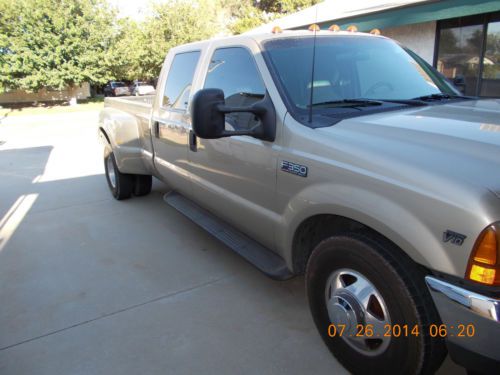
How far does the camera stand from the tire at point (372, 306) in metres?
1.89

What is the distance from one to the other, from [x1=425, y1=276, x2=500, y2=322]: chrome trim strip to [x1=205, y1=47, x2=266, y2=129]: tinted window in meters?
1.56

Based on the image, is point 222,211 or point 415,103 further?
point 222,211

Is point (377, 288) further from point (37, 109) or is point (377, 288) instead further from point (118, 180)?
point (37, 109)

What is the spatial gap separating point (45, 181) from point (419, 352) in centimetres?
687

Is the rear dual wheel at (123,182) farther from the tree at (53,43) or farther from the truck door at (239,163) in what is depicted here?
the tree at (53,43)

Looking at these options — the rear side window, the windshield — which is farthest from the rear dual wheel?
the windshield

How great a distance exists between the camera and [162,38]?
79.3 ft

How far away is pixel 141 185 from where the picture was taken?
231 inches

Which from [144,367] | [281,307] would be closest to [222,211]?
[281,307]

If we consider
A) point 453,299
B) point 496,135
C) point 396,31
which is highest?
point 396,31

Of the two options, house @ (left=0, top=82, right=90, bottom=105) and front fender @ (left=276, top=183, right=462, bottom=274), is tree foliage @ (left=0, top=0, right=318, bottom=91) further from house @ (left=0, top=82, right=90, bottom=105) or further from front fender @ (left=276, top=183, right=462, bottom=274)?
front fender @ (left=276, top=183, right=462, bottom=274)

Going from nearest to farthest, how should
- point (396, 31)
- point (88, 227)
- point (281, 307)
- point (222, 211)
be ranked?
point (281, 307) < point (222, 211) < point (88, 227) < point (396, 31)

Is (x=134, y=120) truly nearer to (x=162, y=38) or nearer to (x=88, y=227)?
(x=88, y=227)
